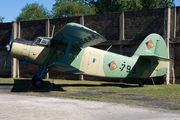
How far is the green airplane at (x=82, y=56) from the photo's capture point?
1043 centimetres

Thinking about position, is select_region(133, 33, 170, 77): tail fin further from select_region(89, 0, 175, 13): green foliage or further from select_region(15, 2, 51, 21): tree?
select_region(15, 2, 51, 21): tree

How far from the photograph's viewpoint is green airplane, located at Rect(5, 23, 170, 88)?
10.4m

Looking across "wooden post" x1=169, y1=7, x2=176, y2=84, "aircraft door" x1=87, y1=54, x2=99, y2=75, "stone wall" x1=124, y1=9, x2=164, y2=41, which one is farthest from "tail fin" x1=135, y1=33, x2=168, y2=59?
"aircraft door" x1=87, y1=54, x2=99, y2=75

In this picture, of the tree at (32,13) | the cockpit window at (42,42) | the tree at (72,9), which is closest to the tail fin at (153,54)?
the cockpit window at (42,42)

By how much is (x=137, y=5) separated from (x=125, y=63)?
30141mm

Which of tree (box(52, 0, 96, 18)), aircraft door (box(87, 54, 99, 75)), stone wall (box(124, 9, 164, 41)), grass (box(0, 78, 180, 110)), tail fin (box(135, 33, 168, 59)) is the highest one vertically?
tree (box(52, 0, 96, 18))

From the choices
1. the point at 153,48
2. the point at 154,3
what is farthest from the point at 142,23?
the point at 154,3

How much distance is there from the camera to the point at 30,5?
58.6 m

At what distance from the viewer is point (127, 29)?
17312 mm

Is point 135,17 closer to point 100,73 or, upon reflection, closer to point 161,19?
point 161,19

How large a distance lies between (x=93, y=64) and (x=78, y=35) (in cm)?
318

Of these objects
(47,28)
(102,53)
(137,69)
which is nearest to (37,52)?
(102,53)

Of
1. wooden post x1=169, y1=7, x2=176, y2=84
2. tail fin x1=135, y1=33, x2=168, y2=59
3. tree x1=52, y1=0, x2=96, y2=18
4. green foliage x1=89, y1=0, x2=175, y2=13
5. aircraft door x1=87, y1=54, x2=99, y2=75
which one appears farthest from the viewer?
tree x1=52, y1=0, x2=96, y2=18

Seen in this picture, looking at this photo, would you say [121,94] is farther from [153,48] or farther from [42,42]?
[153,48]
